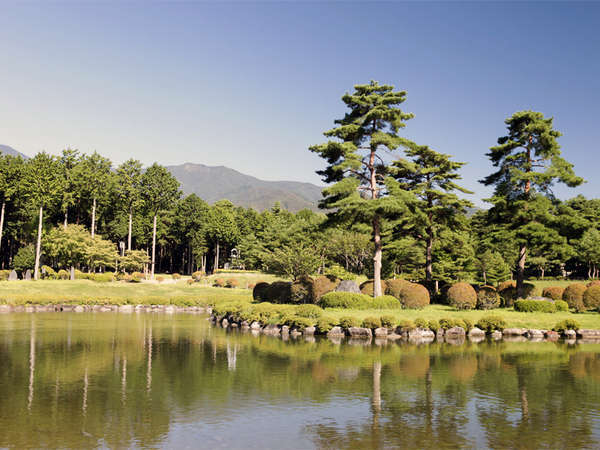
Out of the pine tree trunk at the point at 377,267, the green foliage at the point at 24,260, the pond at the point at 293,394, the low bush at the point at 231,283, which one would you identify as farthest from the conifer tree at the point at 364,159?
the green foliage at the point at 24,260

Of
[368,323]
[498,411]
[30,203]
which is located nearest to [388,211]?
[368,323]

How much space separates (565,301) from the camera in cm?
3300

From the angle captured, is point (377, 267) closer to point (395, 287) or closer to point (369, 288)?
point (395, 287)

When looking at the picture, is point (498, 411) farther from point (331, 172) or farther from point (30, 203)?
point (30, 203)

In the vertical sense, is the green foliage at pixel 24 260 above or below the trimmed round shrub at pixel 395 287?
above

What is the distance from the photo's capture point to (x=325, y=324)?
26266 mm

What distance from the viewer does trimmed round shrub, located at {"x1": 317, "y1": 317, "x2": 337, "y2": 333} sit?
2627 centimetres

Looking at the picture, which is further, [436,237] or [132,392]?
[436,237]

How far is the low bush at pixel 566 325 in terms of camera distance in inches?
1039

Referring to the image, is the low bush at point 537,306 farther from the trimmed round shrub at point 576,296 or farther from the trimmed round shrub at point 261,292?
the trimmed round shrub at point 261,292

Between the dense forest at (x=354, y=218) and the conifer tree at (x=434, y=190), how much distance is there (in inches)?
4.4

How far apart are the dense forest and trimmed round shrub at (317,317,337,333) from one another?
7729 mm

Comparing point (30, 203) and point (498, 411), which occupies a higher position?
point (30, 203)

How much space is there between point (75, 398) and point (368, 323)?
53.1 feet
